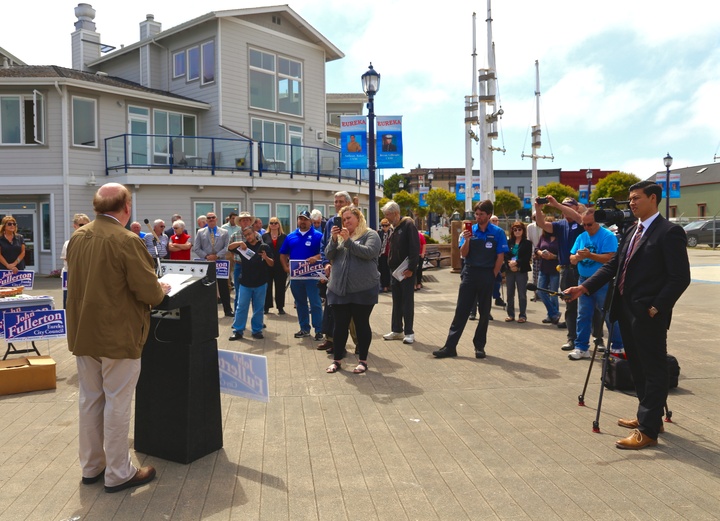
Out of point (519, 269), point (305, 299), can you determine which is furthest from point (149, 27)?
point (519, 269)

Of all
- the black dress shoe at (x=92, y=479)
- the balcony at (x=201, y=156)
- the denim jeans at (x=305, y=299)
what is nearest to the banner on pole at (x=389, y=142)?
the denim jeans at (x=305, y=299)

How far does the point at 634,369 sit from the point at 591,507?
179 centimetres

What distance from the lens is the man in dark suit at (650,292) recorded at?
185 inches

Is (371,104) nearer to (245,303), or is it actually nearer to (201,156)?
(245,303)

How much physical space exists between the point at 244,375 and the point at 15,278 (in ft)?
21.6

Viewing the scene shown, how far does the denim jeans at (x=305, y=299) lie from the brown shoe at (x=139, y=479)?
524 centimetres

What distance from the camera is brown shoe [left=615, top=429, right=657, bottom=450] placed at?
15.4 feet

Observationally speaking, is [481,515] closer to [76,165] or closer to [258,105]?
[76,165]

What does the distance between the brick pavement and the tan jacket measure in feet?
3.28

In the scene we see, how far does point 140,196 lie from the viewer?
890 inches

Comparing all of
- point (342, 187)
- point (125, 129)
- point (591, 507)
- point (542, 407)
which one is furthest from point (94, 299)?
point (342, 187)

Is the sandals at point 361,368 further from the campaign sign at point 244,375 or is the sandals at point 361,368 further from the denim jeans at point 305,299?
the campaign sign at point 244,375

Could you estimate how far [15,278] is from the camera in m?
9.55

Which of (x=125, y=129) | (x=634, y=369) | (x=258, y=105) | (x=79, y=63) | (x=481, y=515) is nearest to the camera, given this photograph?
(x=481, y=515)
